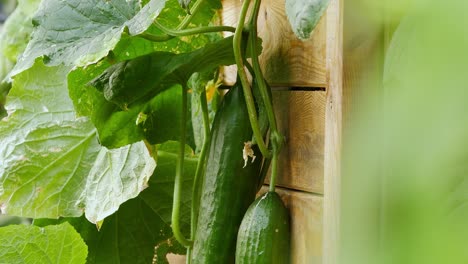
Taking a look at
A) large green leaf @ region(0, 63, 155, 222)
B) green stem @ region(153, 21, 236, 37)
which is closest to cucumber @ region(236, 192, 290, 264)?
green stem @ region(153, 21, 236, 37)

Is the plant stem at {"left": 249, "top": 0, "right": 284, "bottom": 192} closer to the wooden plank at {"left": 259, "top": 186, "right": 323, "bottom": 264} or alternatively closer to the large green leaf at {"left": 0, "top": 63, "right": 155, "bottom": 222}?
the wooden plank at {"left": 259, "top": 186, "right": 323, "bottom": 264}

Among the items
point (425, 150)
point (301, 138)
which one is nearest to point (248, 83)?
point (301, 138)

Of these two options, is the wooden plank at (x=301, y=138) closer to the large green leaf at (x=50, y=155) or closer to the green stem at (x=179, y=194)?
→ the green stem at (x=179, y=194)

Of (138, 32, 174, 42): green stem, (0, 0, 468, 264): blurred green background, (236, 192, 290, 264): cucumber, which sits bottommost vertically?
(236, 192, 290, 264): cucumber

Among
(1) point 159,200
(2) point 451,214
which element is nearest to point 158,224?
(1) point 159,200

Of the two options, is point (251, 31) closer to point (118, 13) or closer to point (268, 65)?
point (268, 65)

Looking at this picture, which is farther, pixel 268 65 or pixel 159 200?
pixel 159 200

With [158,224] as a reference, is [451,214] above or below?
above
